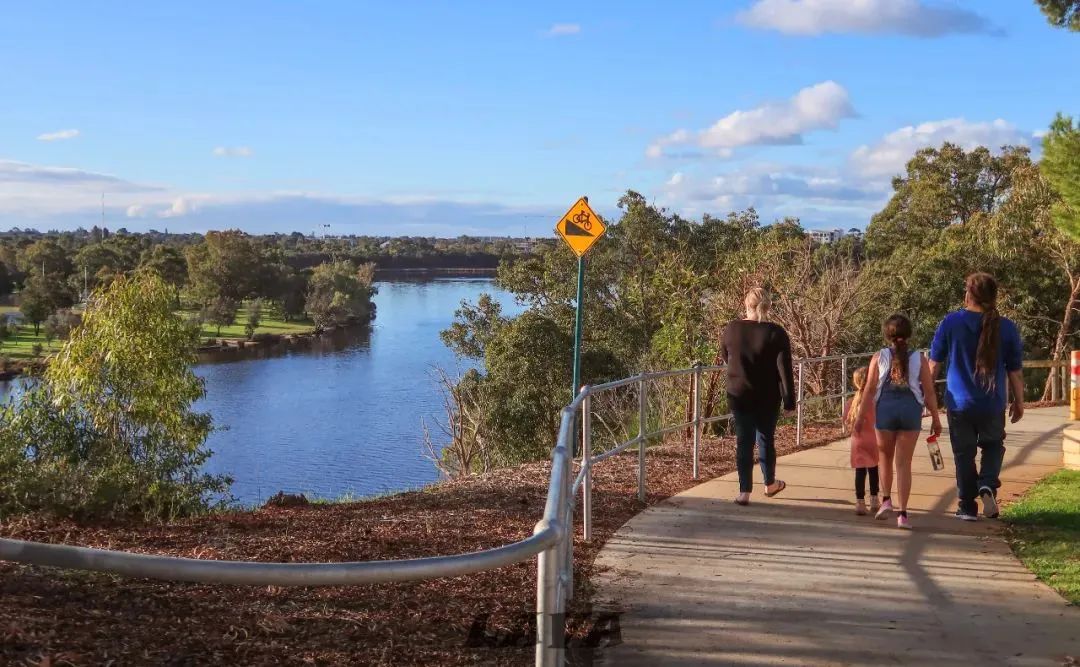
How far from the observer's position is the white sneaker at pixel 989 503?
746 centimetres

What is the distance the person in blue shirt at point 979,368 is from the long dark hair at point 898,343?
287mm

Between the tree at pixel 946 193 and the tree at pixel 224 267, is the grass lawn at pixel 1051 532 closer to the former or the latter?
the tree at pixel 946 193

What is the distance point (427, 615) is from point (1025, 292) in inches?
1245

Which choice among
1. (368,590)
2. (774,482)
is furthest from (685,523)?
(368,590)

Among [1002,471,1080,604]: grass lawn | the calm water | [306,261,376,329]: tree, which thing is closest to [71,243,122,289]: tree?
the calm water

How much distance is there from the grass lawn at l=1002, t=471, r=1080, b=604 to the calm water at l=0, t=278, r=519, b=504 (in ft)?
58.9

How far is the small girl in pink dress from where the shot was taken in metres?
7.47

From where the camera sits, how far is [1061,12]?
12.2 m

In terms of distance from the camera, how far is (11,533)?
634cm

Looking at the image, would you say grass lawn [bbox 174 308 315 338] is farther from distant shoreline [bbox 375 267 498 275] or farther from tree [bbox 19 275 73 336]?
distant shoreline [bbox 375 267 498 275]

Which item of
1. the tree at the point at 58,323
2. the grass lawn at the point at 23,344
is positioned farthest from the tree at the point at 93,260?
the grass lawn at the point at 23,344

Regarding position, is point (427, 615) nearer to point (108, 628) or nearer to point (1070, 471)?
point (108, 628)

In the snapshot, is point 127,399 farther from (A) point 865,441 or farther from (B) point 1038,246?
(B) point 1038,246

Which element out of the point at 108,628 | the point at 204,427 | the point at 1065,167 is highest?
the point at 1065,167
